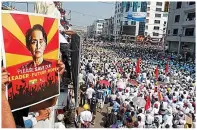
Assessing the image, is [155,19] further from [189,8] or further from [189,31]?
[189,31]

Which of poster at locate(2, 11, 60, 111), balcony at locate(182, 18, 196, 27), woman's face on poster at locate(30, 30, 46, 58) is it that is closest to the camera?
poster at locate(2, 11, 60, 111)

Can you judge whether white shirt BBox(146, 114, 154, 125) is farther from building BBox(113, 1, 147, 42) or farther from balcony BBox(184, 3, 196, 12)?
building BBox(113, 1, 147, 42)

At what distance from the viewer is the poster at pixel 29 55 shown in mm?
→ 2324

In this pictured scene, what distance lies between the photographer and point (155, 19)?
8288 cm

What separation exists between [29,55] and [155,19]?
83386 millimetres

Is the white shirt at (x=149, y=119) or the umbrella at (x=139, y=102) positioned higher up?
the umbrella at (x=139, y=102)

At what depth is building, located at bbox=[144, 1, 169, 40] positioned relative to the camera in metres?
81.9

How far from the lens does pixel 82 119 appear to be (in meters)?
7.92

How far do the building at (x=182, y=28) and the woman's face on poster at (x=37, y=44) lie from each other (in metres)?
33.9

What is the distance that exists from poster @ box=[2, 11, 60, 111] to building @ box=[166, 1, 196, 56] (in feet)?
110

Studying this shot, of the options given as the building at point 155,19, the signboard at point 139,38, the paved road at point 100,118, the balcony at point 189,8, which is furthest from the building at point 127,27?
the paved road at point 100,118

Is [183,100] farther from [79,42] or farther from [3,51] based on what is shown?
[3,51]

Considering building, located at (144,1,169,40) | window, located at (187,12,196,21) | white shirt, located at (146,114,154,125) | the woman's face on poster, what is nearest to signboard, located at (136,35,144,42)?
building, located at (144,1,169,40)

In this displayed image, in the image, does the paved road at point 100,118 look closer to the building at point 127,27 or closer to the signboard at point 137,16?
the signboard at point 137,16
